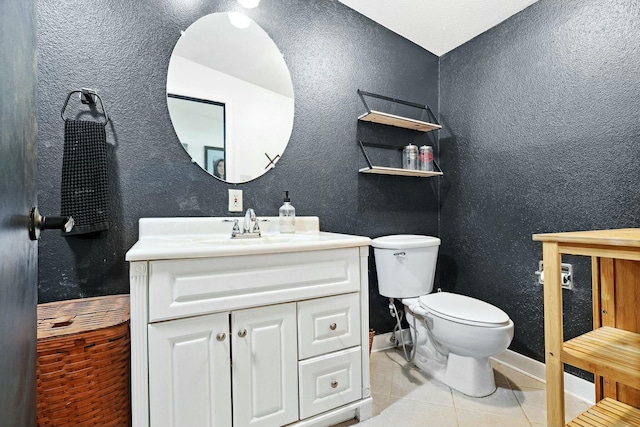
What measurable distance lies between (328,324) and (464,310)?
0.73 m

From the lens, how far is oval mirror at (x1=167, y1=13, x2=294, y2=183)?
1.44 meters

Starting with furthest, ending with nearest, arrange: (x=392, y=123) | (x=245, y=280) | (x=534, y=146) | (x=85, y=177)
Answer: (x=392, y=123)
(x=534, y=146)
(x=85, y=177)
(x=245, y=280)

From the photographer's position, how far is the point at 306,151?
1740mm

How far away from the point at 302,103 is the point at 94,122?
39.6 inches

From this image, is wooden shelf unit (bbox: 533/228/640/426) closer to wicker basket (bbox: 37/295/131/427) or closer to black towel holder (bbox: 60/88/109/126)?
wicker basket (bbox: 37/295/131/427)

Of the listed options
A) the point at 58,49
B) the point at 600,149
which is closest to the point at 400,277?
the point at 600,149

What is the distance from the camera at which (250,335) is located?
1.07 m

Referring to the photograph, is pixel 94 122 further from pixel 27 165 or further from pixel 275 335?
pixel 275 335

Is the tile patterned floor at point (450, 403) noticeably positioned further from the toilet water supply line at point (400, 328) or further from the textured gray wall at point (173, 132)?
the textured gray wall at point (173, 132)

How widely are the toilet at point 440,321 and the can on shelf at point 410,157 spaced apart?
480 millimetres

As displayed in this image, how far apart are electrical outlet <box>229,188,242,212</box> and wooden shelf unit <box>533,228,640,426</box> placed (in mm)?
1272

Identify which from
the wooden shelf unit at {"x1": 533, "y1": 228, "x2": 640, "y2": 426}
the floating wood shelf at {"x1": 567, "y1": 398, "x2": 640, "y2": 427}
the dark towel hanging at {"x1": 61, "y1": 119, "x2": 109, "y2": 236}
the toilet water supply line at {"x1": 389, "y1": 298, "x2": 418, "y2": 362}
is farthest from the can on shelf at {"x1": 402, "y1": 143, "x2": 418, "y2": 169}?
the dark towel hanging at {"x1": 61, "y1": 119, "x2": 109, "y2": 236}

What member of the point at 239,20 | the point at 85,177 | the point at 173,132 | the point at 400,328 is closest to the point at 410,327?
the point at 400,328

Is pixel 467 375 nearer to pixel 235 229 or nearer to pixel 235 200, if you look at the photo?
pixel 235 229
